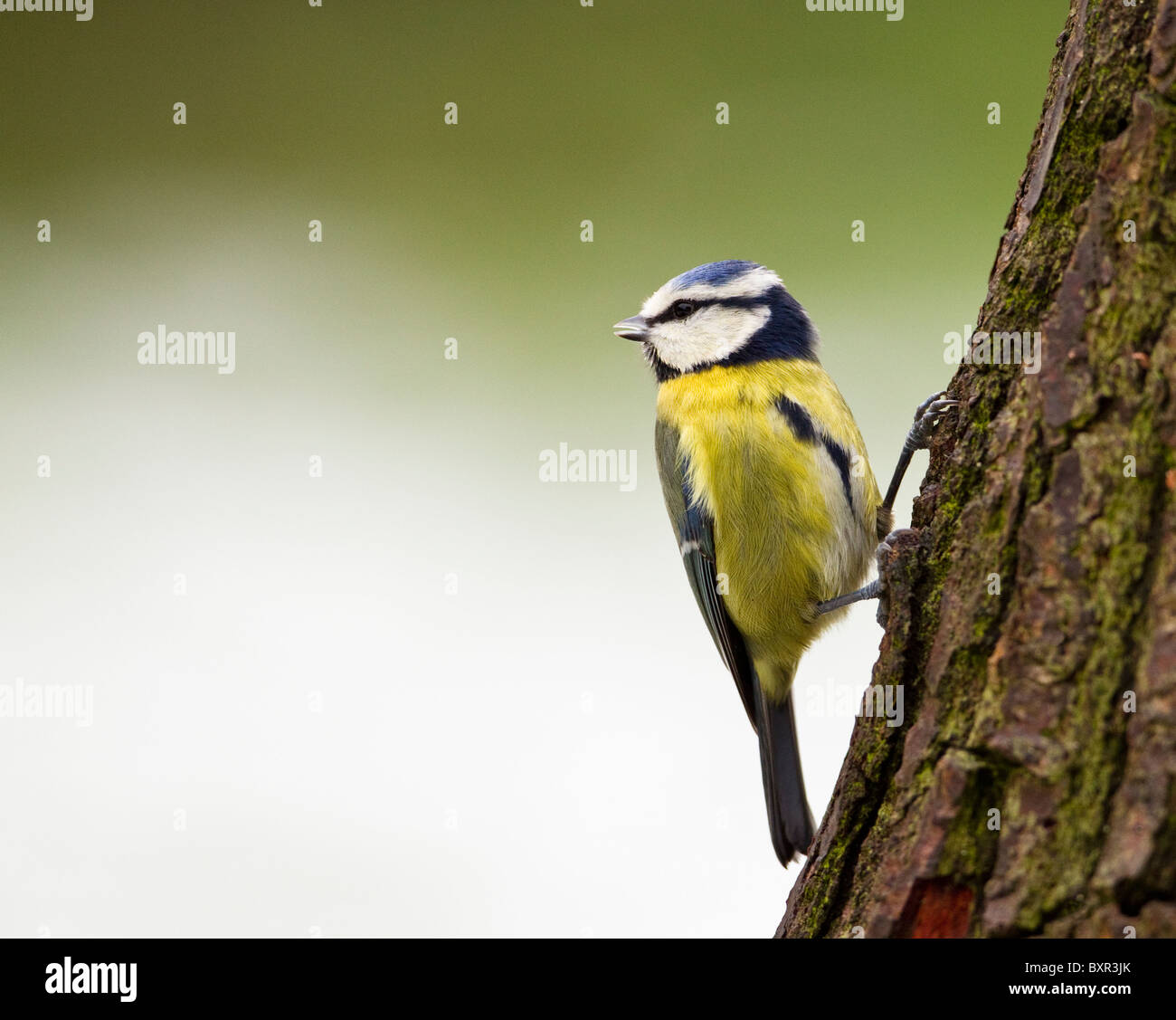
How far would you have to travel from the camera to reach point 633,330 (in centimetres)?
246

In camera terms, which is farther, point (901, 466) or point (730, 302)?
point (730, 302)

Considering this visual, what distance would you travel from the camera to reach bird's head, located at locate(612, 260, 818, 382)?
90.4 inches

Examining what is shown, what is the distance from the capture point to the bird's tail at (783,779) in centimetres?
216

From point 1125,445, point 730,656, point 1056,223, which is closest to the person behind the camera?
point 1125,445

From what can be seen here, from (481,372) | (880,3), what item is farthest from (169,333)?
(880,3)

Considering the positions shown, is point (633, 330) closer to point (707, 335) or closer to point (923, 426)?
point (707, 335)

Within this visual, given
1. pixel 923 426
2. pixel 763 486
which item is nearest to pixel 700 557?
pixel 763 486

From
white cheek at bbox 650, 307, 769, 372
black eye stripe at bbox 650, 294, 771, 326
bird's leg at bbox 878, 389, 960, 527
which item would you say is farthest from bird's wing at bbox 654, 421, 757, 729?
bird's leg at bbox 878, 389, 960, 527

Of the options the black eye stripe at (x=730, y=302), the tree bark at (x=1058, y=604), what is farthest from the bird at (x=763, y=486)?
the tree bark at (x=1058, y=604)

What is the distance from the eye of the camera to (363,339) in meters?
3.76

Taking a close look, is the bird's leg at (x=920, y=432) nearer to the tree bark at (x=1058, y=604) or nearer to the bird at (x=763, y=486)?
the bird at (x=763, y=486)

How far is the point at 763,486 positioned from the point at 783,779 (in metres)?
0.63

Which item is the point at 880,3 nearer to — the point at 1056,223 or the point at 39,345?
the point at 1056,223
